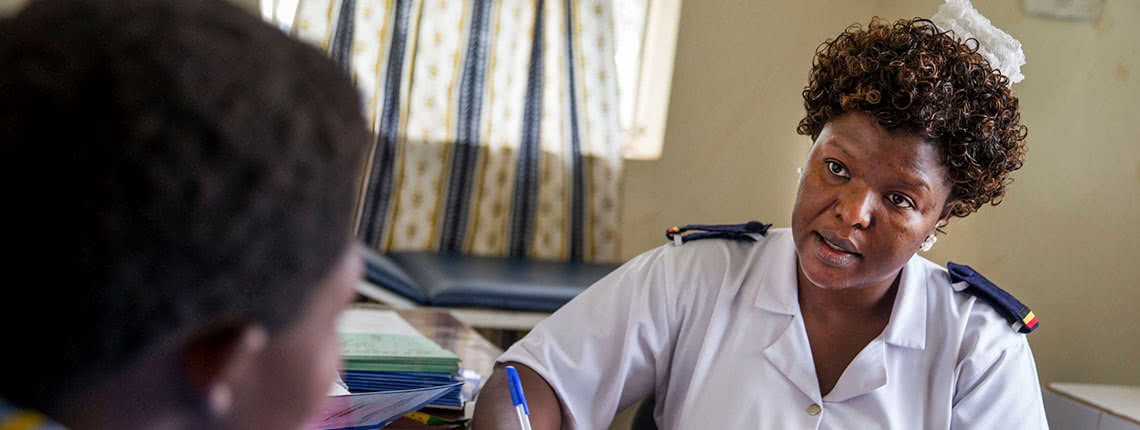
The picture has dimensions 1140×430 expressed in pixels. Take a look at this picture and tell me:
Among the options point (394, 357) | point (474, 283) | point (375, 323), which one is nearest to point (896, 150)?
point (394, 357)

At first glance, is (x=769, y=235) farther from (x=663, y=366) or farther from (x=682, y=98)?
(x=682, y=98)

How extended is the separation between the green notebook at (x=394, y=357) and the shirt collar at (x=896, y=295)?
0.48 meters

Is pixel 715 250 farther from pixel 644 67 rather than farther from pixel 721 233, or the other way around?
pixel 644 67

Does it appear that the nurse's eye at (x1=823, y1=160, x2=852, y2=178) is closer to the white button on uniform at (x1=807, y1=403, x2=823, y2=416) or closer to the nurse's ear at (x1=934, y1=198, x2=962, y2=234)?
the nurse's ear at (x1=934, y1=198, x2=962, y2=234)

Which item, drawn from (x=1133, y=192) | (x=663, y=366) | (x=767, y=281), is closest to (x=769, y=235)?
(x=767, y=281)

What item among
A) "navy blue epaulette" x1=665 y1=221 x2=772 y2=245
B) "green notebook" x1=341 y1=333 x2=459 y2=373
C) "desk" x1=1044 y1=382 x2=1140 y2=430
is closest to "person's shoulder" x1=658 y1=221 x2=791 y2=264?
"navy blue epaulette" x1=665 y1=221 x2=772 y2=245

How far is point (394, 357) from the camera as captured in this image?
1.39 meters

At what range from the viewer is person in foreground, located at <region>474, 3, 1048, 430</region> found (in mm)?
1422

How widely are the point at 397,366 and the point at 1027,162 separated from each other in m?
3.24

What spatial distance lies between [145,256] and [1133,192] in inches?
167

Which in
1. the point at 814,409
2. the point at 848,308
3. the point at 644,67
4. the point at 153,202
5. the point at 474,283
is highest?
the point at 644,67

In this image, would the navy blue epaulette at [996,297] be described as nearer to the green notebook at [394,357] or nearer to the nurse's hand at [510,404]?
the nurse's hand at [510,404]

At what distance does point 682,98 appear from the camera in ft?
12.7

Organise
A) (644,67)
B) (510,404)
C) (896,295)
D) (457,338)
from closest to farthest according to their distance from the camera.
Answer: (510,404), (896,295), (457,338), (644,67)
